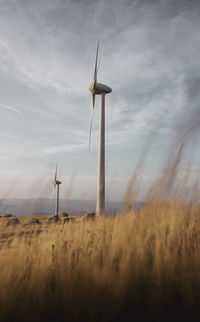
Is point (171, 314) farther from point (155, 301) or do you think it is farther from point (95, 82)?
point (95, 82)

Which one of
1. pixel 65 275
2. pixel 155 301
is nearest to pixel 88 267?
pixel 65 275

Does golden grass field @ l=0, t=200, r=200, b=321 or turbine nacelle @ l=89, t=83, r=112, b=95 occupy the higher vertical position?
turbine nacelle @ l=89, t=83, r=112, b=95

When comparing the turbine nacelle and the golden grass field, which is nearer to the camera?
the golden grass field

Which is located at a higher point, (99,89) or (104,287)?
(99,89)

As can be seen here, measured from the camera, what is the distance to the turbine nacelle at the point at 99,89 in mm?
20994

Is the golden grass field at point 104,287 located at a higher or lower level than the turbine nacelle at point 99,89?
lower

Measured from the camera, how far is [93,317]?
6.21 feet

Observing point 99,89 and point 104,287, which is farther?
point 99,89

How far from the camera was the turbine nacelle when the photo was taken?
68.9ft

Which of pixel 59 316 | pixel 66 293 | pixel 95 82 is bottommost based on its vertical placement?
pixel 59 316

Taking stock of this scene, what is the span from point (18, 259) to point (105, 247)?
1112 millimetres

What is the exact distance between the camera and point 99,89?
21.1m

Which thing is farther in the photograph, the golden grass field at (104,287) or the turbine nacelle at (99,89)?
the turbine nacelle at (99,89)

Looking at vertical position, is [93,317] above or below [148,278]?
below
